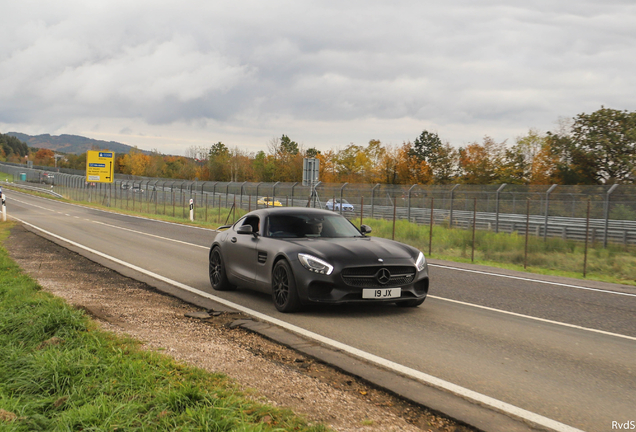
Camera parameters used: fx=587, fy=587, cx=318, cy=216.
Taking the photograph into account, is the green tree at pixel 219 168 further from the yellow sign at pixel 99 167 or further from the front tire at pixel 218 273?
the front tire at pixel 218 273

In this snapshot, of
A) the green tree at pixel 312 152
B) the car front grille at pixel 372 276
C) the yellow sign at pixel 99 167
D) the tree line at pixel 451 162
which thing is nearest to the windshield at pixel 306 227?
the car front grille at pixel 372 276

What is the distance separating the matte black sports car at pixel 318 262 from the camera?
745cm

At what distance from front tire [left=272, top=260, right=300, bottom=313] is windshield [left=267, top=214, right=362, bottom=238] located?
29.8 inches

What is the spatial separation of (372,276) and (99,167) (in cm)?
5725

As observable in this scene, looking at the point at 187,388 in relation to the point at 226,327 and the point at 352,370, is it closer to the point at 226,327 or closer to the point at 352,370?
the point at 352,370

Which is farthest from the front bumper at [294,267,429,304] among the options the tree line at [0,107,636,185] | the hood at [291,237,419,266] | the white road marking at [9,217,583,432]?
the tree line at [0,107,636,185]

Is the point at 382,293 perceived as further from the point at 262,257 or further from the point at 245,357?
the point at 245,357

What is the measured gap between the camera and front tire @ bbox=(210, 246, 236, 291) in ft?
32.1

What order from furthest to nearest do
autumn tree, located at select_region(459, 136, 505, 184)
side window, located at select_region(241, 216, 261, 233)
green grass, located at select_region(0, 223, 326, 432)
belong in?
autumn tree, located at select_region(459, 136, 505, 184) < side window, located at select_region(241, 216, 261, 233) < green grass, located at select_region(0, 223, 326, 432)

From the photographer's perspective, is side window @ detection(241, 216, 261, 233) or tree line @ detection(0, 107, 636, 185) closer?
side window @ detection(241, 216, 261, 233)

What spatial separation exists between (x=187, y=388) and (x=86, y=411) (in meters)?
0.68

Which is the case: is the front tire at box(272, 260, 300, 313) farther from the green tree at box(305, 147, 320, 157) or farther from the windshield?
the green tree at box(305, 147, 320, 157)

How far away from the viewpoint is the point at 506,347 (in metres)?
6.29

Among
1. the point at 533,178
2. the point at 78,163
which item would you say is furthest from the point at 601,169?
the point at 78,163
